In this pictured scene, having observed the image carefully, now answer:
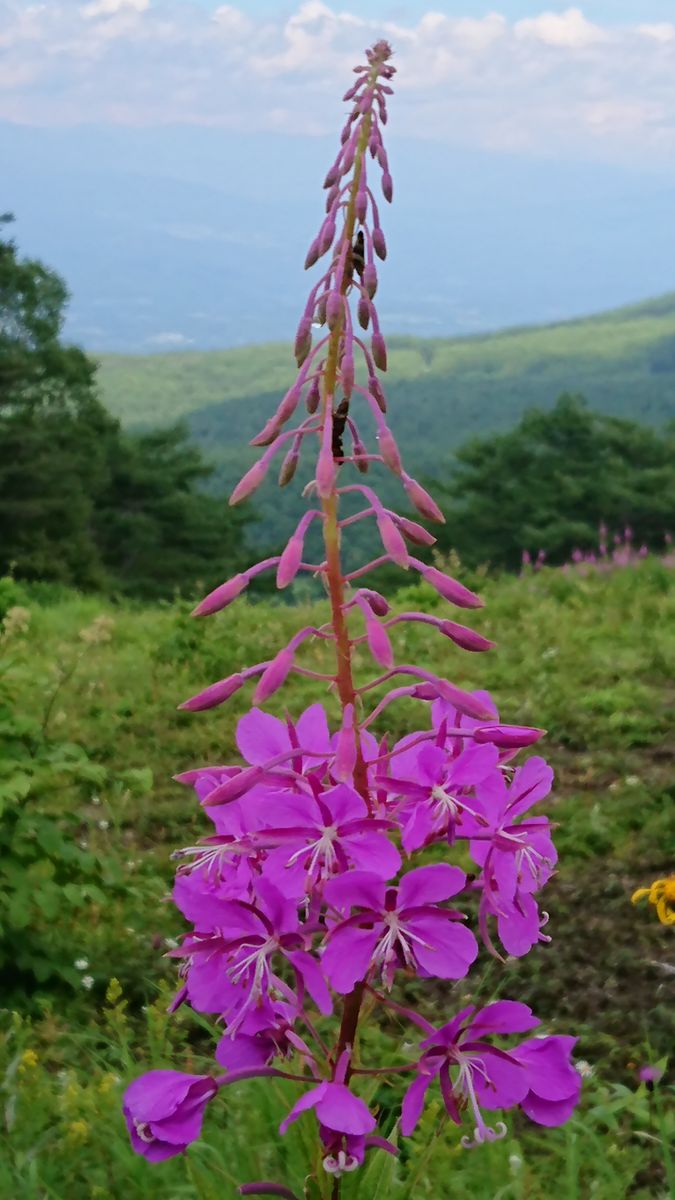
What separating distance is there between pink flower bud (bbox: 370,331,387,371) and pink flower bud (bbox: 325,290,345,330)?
93 millimetres

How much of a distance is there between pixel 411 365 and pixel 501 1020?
152 metres

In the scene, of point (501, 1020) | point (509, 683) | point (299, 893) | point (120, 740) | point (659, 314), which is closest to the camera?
point (299, 893)

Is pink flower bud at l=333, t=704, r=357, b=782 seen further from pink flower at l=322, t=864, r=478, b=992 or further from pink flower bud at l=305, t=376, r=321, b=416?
pink flower bud at l=305, t=376, r=321, b=416

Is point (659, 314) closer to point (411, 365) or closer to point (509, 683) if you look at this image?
point (411, 365)

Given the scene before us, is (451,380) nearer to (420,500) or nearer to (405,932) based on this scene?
(420,500)

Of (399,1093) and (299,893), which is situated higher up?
(299,893)

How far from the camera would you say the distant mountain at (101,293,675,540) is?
116 meters

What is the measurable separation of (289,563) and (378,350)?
0.34m

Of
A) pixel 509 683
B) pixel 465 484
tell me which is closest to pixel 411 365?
pixel 465 484

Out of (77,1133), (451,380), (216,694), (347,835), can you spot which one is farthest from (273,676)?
(451,380)

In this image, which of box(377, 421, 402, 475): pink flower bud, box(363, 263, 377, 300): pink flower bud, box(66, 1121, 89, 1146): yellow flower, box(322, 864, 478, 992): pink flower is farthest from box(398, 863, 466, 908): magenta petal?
box(66, 1121, 89, 1146): yellow flower

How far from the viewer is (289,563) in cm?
149

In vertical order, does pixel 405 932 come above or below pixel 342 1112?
above

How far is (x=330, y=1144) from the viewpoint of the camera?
4.79 ft
